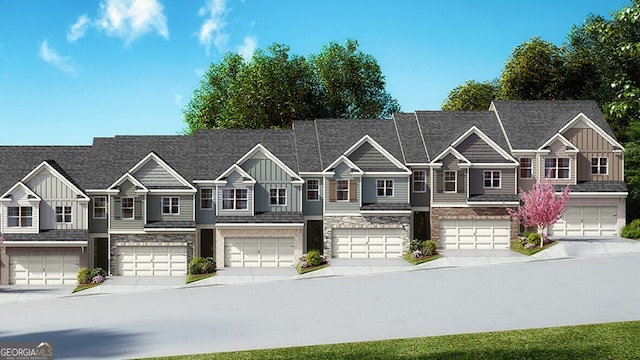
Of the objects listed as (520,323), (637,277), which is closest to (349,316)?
(520,323)

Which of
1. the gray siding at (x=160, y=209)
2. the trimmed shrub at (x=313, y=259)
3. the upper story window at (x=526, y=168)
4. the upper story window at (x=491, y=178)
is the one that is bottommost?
the trimmed shrub at (x=313, y=259)

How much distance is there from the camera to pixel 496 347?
19.6m

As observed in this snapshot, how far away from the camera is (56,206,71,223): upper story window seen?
128ft

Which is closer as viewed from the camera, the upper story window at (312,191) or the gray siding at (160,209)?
the gray siding at (160,209)

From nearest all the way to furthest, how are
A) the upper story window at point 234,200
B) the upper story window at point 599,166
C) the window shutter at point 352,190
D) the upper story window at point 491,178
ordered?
the upper story window at point 234,200 < the window shutter at point 352,190 < the upper story window at point 491,178 < the upper story window at point 599,166

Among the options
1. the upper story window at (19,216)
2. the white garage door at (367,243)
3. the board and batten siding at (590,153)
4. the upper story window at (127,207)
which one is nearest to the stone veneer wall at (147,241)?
the upper story window at (127,207)

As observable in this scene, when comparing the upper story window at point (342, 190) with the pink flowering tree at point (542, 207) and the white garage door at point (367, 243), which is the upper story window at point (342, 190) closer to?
the white garage door at point (367, 243)

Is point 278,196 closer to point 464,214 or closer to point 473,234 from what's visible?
point 464,214

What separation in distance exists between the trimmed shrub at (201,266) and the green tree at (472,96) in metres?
36.9

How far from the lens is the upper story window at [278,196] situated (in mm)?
40719

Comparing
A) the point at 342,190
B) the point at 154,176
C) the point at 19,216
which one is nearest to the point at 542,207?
the point at 342,190

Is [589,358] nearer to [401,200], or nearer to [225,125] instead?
[401,200]

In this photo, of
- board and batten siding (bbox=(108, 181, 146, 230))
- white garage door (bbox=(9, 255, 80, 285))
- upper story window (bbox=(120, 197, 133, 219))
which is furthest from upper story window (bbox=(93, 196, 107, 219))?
white garage door (bbox=(9, 255, 80, 285))

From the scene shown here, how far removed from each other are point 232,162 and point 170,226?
6.10 m
